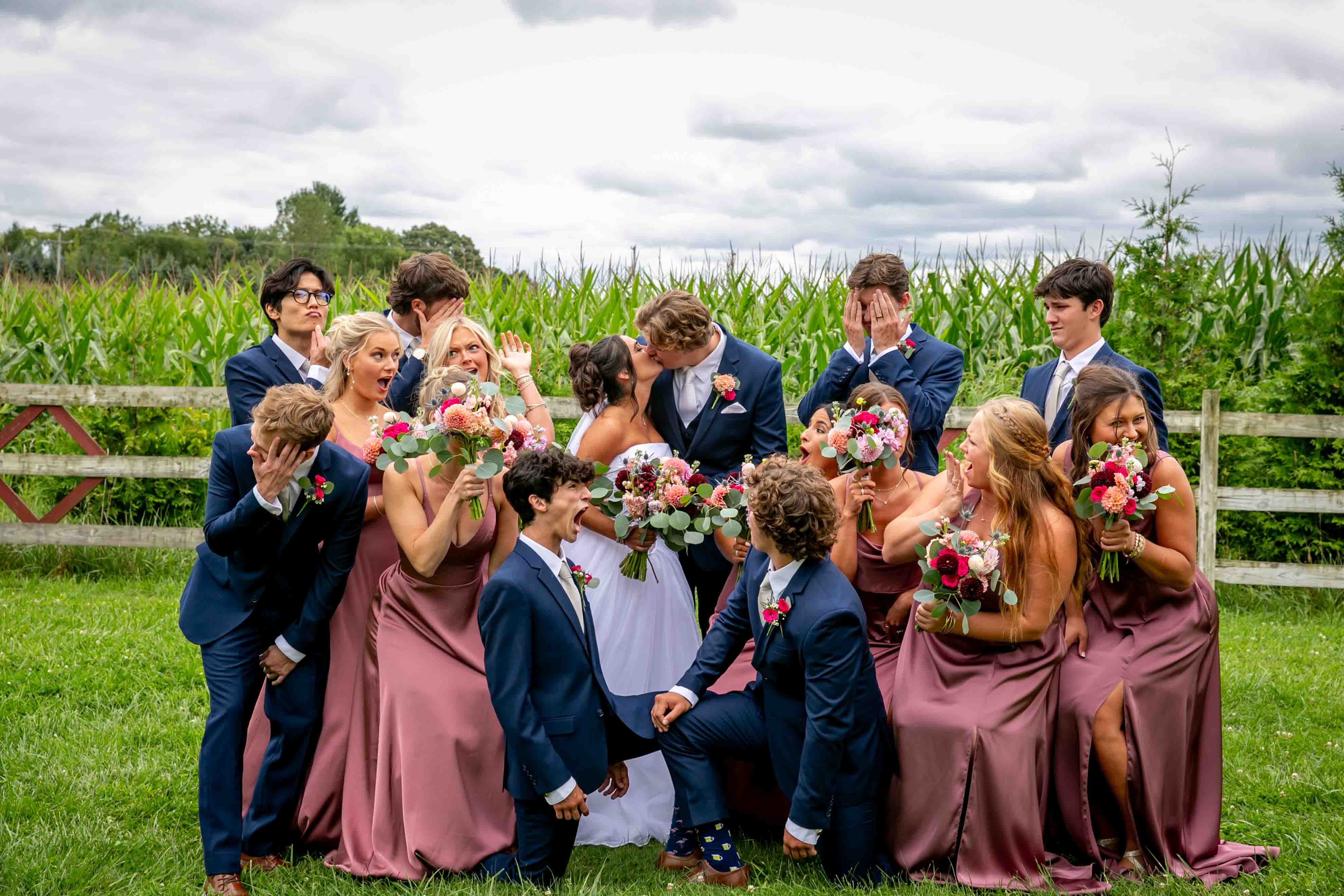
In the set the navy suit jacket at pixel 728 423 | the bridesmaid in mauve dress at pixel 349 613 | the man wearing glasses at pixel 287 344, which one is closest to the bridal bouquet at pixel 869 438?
the navy suit jacket at pixel 728 423

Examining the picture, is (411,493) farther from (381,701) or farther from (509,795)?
(509,795)

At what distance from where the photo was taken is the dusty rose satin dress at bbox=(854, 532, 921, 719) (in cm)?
429

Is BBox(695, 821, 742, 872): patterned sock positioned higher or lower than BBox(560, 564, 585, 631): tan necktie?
lower

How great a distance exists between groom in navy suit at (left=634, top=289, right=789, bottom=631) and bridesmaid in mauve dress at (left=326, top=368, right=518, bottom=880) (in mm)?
1181

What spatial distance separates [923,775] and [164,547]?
746 cm

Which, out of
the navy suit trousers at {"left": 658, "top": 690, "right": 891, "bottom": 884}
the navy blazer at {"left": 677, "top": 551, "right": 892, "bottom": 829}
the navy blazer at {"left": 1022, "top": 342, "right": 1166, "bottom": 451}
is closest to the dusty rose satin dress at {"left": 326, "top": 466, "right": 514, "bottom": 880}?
the navy suit trousers at {"left": 658, "top": 690, "right": 891, "bottom": 884}

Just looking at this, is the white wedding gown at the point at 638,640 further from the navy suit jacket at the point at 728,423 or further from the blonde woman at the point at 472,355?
the blonde woman at the point at 472,355

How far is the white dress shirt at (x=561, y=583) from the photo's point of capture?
144 inches

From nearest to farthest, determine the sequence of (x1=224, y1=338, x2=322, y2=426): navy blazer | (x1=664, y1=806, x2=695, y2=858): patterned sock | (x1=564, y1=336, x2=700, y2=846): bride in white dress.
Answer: (x1=664, y1=806, x2=695, y2=858): patterned sock → (x1=564, y1=336, x2=700, y2=846): bride in white dress → (x1=224, y1=338, x2=322, y2=426): navy blazer

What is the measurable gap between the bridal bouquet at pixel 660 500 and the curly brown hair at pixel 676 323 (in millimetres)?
673

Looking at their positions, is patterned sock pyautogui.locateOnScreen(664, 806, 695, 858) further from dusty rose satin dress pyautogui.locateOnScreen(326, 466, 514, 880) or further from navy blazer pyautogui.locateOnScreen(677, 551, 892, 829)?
dusty rose satin dress pyautogui.locateOnScreen(326, 466, 514, 880)

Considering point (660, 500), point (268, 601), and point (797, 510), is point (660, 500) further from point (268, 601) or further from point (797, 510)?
point (268, 601)

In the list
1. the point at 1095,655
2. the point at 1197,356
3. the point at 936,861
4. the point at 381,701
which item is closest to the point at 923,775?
the point at 936,861

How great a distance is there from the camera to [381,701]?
13.2 feet
